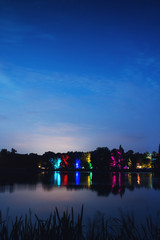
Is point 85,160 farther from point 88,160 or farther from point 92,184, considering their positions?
point 92,184

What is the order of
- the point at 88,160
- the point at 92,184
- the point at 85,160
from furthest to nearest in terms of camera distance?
the point at 85,160
the point at 88,160
the point at 92,184

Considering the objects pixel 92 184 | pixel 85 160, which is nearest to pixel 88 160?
pixel 85 160

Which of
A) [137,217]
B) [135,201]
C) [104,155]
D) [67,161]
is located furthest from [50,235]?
[67,161]

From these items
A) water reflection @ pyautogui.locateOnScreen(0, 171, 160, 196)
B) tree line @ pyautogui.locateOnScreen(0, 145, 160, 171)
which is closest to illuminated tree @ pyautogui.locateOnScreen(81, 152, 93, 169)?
tree line @ pyautogui.locateOnScreen(0, 145, 160, 171)

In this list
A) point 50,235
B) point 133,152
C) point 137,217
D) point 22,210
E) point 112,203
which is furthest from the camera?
point 133,152

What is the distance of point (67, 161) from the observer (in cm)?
14875

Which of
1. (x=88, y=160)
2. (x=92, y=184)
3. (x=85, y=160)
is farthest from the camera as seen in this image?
(x=85, y=160)

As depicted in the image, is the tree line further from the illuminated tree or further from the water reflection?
the water reflection

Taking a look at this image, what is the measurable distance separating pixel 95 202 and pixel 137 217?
7.45 meters

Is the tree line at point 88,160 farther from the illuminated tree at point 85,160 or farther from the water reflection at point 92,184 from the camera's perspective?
the water reflection at point 92,184

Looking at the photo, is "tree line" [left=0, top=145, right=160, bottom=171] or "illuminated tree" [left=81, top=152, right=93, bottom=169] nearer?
"tree line" [left=0, top=145, right=160, bottom=171]

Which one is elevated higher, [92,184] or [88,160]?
[88,160]

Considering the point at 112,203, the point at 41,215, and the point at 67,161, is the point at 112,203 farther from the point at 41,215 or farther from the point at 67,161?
the point at 67,161

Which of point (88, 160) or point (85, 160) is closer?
point (88, 160)
